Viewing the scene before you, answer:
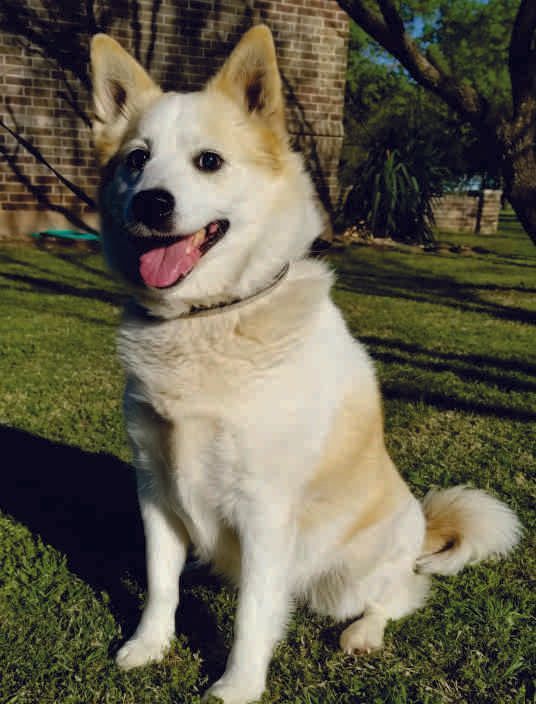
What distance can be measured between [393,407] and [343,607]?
85.0 inches

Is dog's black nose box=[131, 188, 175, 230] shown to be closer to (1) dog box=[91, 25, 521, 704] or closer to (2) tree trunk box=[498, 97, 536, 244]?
(1) dog box=[91, 25, 521, 704]

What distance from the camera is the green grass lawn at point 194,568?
199cm

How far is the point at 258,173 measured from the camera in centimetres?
208

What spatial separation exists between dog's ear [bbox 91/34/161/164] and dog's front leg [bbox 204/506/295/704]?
1.37m

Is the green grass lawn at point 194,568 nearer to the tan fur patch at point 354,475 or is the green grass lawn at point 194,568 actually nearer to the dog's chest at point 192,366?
the tan fur patch at point 354,475

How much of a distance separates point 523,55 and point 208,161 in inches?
161

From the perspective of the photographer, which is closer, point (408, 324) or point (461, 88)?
point (461, 88)

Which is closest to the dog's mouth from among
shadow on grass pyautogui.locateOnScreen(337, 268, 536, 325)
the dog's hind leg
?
the dog's hind leg

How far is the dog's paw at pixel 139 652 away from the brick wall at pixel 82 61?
25.3ft

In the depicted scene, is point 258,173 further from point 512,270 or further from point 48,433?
point 512,270

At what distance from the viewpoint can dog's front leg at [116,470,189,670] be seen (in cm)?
208

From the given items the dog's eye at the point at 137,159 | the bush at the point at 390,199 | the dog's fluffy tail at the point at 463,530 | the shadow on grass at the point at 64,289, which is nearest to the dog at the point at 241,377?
the dog's eye at the point at 137,159

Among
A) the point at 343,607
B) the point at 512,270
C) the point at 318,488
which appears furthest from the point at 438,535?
the point at 512,270

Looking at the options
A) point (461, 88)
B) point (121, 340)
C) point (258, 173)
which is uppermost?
point (461, 88)
